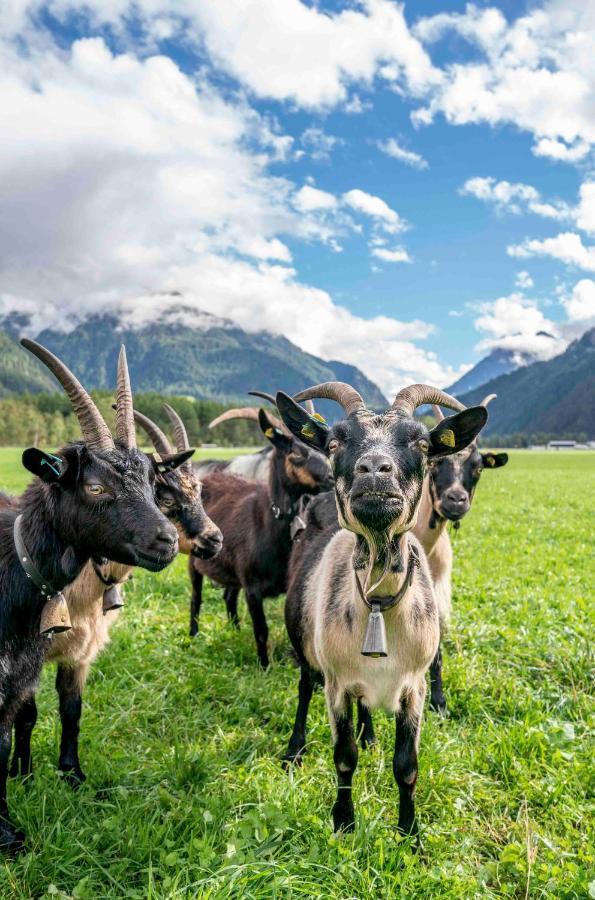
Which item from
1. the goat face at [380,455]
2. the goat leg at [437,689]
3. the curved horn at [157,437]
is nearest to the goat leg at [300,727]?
the goat leg at [437,689]

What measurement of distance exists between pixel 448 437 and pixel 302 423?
2.94ft

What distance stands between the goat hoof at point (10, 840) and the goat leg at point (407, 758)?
2.27 m

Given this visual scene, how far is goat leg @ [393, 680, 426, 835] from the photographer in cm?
361

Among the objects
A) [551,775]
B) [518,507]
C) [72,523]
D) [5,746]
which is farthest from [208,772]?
[518,507]

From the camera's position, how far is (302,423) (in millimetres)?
3668

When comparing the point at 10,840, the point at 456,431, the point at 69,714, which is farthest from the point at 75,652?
the point at 456,431

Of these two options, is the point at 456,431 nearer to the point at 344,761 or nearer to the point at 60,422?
the point at 344,761

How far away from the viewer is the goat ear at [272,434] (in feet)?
22.5

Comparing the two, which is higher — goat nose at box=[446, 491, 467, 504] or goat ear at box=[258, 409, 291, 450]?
goat ear at box=[258, 409, 291, 450]

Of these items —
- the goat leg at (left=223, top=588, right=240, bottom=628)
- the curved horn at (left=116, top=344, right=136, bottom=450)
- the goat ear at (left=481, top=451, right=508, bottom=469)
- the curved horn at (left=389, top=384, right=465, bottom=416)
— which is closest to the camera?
the curved horn at (left=389, top=384, right=465, bottom=416)

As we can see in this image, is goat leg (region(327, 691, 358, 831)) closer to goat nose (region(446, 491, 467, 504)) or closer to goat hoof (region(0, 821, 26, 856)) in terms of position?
goat hoof (region(0, 821, 26, 856))

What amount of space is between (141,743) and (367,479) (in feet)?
10.7

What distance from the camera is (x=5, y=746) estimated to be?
343 centimetres

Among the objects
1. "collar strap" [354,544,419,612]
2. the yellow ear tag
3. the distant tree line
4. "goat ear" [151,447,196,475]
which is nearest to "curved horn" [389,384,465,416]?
the yellow ear tag
